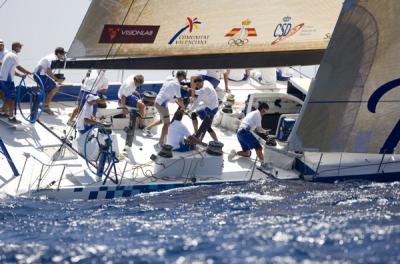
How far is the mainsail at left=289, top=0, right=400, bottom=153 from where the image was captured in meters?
13.2

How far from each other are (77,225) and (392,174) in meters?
5.40

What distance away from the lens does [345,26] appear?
1324 centimetres

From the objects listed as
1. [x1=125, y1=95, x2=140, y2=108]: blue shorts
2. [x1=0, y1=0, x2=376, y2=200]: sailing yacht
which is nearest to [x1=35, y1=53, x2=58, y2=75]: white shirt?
[x1=0, y1=0, x2=376, y2=200]: sailing yacht

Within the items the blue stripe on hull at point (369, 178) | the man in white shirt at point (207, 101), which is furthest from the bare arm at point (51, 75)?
the blue stripe on hull at point (369, 178)

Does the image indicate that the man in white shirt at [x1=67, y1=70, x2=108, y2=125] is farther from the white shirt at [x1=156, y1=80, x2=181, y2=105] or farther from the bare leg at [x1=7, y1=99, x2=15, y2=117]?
the white shirt at [x1=156, y1=80, x2=181, y2=105]

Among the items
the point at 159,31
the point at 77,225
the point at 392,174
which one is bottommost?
the point at 77,225

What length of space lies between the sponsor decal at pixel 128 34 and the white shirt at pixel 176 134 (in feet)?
4.59

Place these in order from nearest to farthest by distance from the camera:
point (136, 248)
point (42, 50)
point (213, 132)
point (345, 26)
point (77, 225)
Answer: point (136, 248)
point (77, 225)
point (345, 26)
point (213, 132)
point (42, 50)

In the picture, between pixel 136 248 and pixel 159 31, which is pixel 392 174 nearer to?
pixel 159 31

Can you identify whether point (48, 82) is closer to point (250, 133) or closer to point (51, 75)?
point (51, 75)

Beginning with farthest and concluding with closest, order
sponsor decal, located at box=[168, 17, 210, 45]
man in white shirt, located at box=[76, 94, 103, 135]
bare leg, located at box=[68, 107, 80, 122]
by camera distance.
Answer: bare leg, located at box=[68, 107, 80, 122] < man in white shirt, located at box=[76, 94, 103, 135] < sponsor decal, located at box=[168, 17, 210, 45]

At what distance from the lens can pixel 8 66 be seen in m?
15.3

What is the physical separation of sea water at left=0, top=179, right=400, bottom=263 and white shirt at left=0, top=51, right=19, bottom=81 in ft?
11.1

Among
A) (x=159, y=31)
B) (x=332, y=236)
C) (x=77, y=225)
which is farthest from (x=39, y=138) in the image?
(x=332, y=236)
